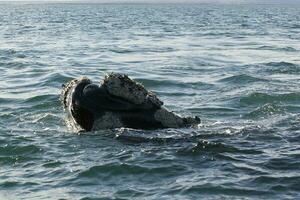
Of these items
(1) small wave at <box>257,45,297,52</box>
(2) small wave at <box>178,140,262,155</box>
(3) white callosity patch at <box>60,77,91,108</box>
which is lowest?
(1) small wave at <box>257,45,297,52</box>

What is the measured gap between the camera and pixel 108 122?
1025cm

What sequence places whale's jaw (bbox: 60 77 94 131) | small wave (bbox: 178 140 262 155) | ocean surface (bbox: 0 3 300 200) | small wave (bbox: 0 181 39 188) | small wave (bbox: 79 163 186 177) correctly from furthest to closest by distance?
whale's jaw (bbox: 60 77 94 131) < small wave (bbox: 178 140 262 155) < small wave (bbox: 79 163 186 177) < small wave (bbox: 0 181 39 188) < ocean surface (bbox: 0 3 300 200)

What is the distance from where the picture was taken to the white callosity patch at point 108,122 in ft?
33.4

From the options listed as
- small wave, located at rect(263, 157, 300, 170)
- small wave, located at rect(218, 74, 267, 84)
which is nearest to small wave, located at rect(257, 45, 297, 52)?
small wave, located at rect(218, 74, 267, 84)

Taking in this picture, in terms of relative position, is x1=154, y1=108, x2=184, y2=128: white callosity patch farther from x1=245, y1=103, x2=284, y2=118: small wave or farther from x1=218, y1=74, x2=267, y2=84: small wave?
x1=218, y1=74, x2=267, y2=84: small wave

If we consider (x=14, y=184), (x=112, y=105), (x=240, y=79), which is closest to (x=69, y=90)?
(x=112, y=105)

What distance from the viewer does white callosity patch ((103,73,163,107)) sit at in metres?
10.0

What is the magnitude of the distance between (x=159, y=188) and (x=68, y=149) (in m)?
2.54

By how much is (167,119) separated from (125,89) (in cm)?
97

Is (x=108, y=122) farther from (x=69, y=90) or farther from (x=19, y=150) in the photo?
(x=19, y=150)

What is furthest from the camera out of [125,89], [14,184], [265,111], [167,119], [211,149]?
[265,111]

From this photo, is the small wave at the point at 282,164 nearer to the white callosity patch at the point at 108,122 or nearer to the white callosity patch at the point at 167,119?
the white callosity patch at the point at 167,119

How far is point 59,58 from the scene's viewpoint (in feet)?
87.1

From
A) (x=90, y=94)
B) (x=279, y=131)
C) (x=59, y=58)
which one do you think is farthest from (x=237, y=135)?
(x=59, y=58)
